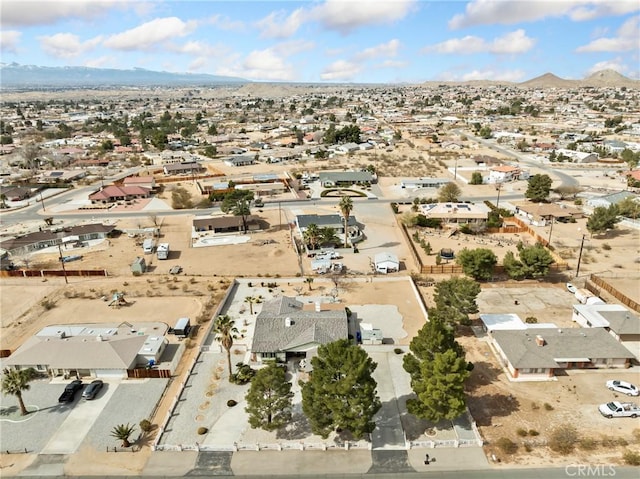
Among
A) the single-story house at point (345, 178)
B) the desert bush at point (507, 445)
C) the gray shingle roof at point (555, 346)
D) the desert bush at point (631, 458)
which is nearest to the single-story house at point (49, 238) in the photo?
the single-story house at point (345, 178)

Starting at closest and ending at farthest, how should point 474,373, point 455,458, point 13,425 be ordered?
1. point 455,458
2. point 13,425
3. point 474,373

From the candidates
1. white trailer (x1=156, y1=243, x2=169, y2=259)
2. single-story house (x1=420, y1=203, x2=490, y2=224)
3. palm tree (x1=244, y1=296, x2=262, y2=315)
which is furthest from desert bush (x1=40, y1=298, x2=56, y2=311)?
single-story house (x1=420, y1=203, x2=490, y2=224)

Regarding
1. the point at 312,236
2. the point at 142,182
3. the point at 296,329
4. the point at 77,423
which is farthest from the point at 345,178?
the point at 77,423

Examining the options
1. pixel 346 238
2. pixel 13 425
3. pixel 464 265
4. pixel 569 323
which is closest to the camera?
pixel 13 425

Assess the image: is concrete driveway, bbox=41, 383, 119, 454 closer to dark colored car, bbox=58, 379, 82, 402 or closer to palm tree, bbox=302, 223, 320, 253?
dark colored car, bbox=58, 379, 82, 402

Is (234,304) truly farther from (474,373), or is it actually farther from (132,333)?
(474,373)

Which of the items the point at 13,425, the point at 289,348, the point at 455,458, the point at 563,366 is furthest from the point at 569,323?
the point at 13,425

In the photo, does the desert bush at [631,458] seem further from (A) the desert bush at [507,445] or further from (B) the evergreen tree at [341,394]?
(B) the evergreen tree at [341,394]

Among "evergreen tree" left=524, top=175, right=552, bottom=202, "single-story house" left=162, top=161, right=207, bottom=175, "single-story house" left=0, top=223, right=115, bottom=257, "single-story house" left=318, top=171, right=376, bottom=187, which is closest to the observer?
"single-story house" left=0, top=223, right=115, bottom=257
